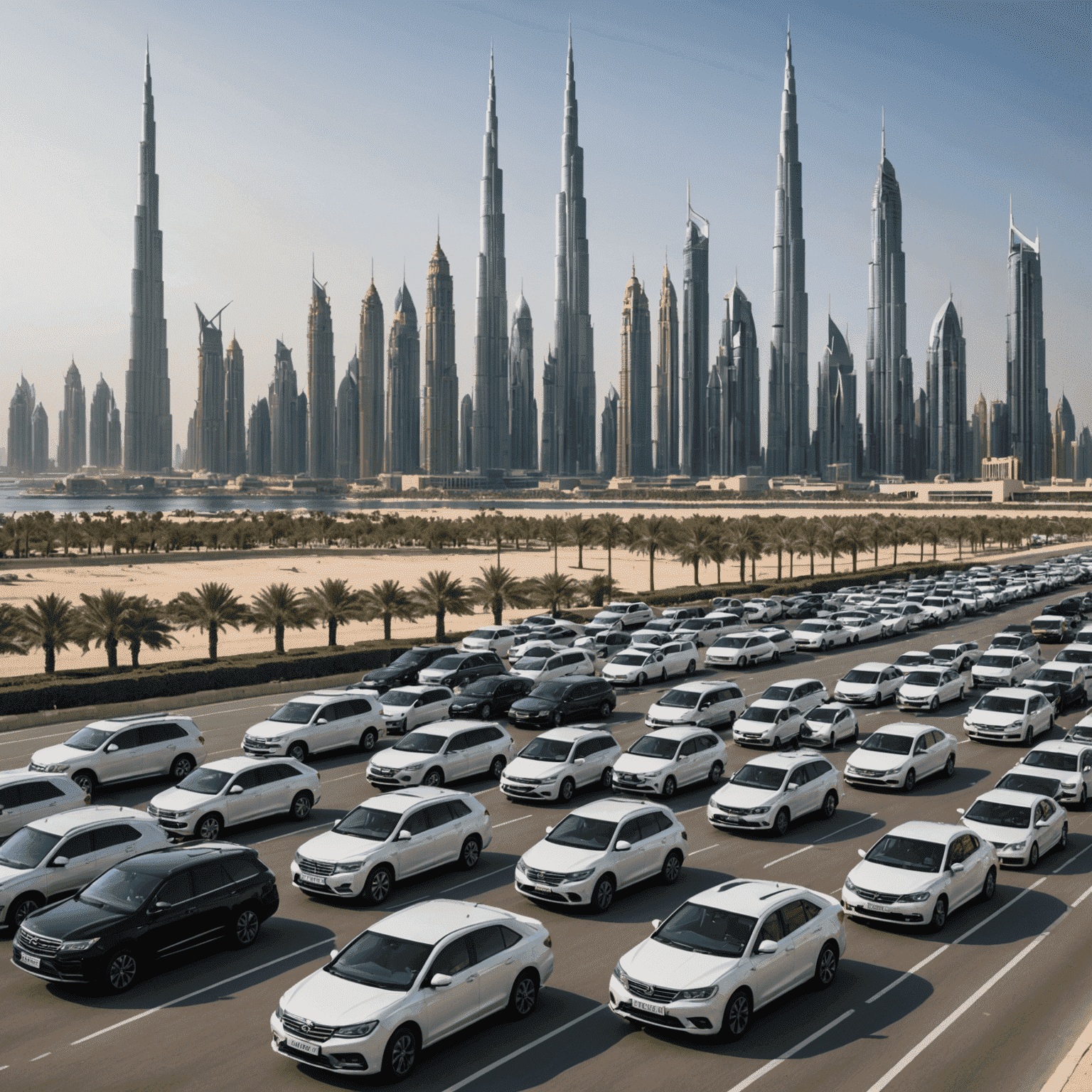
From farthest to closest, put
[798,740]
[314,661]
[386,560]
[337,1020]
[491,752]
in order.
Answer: [386,560] → [314,661] → [798,740] → [491,752] → [337,1020]

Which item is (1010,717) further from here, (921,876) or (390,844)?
(390,844)

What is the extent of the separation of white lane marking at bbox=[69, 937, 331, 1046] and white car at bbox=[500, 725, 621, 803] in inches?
307

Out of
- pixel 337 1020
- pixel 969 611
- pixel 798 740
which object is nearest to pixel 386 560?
pixel 969 611

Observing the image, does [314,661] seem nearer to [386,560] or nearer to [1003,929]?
[1003,929]

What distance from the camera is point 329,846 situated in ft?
55.0

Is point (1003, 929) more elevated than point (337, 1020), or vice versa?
point (337, 1020)

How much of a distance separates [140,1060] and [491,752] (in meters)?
13.4

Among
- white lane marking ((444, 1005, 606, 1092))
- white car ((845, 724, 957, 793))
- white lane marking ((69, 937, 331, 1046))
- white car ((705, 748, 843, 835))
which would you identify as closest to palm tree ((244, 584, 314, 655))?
white car ((845, 724, 957, 793))

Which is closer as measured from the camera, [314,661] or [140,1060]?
[140,1060]

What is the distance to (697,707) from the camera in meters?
28.9

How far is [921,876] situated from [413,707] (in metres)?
16.6

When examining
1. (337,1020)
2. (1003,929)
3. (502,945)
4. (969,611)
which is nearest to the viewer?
(337,1020)

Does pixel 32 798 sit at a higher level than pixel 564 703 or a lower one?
higher

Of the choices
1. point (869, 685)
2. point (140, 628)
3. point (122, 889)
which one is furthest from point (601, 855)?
point (140, 628)
